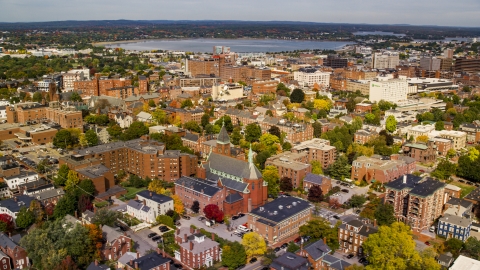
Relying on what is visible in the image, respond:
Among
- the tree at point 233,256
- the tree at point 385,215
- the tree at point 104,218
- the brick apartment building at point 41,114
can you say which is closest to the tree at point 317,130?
the tree at point 385,215

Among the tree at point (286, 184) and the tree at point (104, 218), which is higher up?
the tree at point (104, 218)

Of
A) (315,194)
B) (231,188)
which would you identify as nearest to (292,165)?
(315,194)

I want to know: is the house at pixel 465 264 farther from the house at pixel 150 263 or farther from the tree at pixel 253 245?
the house at pixel 150 263

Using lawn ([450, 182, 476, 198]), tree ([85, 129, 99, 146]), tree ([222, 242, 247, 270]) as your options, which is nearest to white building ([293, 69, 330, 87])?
lawn ([450, 182, 476, 198])

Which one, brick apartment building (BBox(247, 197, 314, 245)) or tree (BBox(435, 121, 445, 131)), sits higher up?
tree (BBox(435, 121, 445, 131))

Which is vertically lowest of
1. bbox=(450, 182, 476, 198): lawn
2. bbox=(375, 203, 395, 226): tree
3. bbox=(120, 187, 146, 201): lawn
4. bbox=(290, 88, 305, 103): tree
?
bbox=(450, 182, 476, 198): lawn

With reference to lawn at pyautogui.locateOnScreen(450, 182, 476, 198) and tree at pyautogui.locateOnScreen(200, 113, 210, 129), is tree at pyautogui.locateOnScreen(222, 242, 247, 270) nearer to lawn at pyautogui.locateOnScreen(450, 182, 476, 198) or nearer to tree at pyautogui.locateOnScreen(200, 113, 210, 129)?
lawn at pyautogui.locateOnScreen(450, 182, 476, 198)

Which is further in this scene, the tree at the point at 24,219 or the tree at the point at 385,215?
the tree at the point at 385,215
